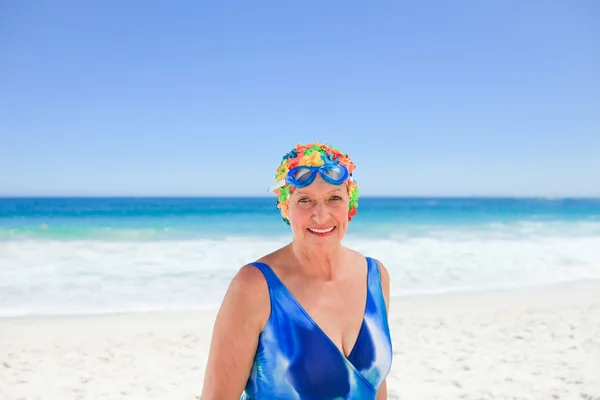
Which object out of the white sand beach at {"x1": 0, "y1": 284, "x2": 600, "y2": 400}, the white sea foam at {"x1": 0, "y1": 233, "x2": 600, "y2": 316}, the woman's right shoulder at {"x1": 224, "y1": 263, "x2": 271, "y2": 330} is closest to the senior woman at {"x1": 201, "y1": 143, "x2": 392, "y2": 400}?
the woman's right shoulder at {"x1": 224, "y1": 263, "x2": 271, "y2": 330}

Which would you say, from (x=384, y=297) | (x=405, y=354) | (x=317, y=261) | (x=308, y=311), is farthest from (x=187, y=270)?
(x=308, y=311)

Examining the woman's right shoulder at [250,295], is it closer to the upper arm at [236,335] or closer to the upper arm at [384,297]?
the upper arm at [236,335]

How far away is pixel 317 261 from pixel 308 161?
0.43 meters

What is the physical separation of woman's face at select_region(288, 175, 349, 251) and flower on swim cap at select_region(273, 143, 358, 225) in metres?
0.05

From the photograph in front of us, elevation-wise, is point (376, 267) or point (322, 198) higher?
point (322, 198)

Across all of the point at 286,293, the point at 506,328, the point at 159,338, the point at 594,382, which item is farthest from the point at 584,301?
the point at 286,293

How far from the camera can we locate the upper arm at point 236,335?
5.84 feet

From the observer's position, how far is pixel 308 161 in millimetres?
1981

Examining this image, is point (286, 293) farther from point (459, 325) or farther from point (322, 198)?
point (459, 325)

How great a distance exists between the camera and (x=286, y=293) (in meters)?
1.88

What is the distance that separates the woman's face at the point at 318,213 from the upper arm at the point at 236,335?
29 centimetres

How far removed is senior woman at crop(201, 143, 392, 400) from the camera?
1.81m

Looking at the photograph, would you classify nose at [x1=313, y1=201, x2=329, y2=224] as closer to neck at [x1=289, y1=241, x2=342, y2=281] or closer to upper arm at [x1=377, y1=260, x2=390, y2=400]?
neck at [x1=289, y1=241, x2=342, y2=281]

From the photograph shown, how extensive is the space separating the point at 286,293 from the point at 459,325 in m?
5.49
